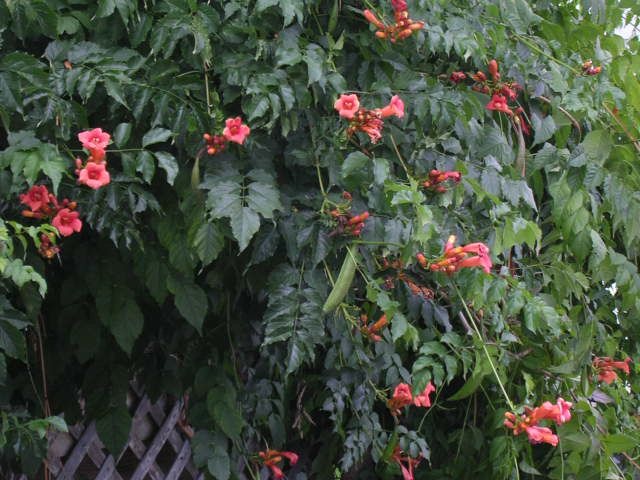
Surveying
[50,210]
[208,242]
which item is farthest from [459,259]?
[50,210]

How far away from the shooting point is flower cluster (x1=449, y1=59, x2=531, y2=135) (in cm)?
292

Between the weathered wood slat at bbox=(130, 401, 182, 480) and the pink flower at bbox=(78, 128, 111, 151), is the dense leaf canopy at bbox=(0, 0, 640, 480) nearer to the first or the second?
the pink flower at bbox=(78, 128, 111, 151)

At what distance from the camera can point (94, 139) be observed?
6.84 feet

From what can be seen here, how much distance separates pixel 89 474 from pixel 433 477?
106 centimetres

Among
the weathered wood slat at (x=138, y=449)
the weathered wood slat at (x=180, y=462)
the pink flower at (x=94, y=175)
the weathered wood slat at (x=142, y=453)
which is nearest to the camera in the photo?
the pink flower at (x=94, y=175)

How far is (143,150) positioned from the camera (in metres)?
2.18

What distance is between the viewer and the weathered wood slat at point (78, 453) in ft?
9.23

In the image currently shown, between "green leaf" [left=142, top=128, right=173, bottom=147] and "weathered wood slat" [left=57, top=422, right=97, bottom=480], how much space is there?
1072 mm

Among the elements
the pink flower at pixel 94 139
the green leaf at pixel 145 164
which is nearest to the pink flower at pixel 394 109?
the green leaf at pixel 145 164

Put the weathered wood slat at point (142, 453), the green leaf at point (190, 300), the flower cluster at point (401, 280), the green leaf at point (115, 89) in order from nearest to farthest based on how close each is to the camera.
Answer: the green leaf at point (115, 89) < the green leaf at point (190, 300) < the flower cluster at point (401, 280) < the weathered wood slat at point (142, 453)

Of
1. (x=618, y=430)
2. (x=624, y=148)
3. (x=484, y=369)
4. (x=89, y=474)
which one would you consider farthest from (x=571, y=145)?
(x=89, y=474)

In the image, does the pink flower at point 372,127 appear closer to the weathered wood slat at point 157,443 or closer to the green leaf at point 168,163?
the green leaf at point 168,163

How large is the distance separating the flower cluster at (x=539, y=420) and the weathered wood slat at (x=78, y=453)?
3.91ft

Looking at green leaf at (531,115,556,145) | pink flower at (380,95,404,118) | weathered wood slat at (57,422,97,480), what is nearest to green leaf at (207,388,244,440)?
weathered wood slat at (57,422,97,480)
